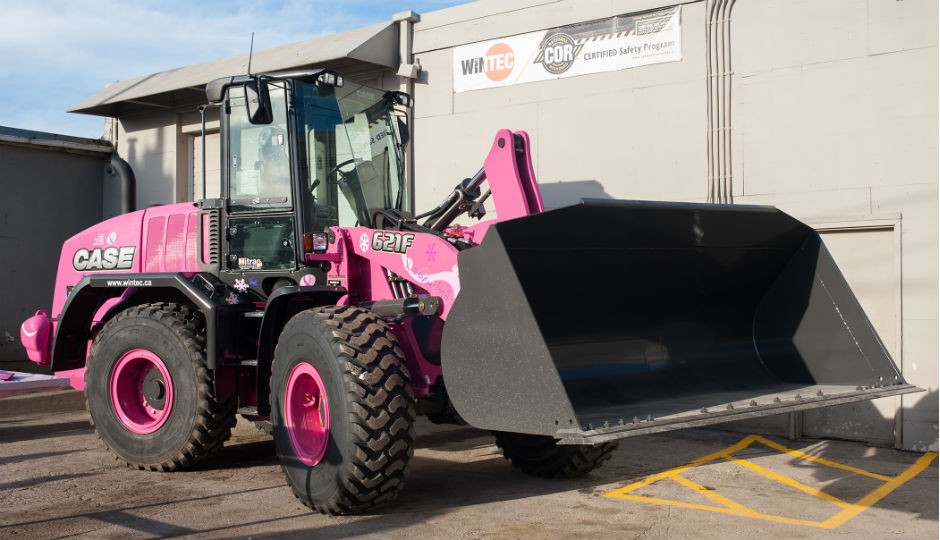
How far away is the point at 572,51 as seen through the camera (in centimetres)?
1042

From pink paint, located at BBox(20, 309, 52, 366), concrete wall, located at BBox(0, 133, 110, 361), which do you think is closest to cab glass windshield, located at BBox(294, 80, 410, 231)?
pink paint, located at BBox(20, 309, 52, 366)

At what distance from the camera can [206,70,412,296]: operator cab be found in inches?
265

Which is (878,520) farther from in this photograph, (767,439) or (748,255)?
(767,439)

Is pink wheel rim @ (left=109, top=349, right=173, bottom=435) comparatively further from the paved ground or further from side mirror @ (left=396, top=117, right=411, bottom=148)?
side mirror @ (left=396, top=117, right=411, bottom=148)

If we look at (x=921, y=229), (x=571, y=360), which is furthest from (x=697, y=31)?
(x=571, y=360)

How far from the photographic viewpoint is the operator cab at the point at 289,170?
6.73m

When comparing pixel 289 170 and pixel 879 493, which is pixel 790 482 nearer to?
pixel 879 493

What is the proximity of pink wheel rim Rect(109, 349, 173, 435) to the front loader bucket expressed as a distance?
9.22 ft

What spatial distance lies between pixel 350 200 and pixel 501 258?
224 cm

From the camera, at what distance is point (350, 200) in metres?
6.96

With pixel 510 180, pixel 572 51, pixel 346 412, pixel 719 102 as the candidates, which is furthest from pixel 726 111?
pixel 346 412

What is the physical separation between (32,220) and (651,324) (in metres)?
10.8

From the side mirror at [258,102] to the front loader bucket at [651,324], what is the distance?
2233 millimetres

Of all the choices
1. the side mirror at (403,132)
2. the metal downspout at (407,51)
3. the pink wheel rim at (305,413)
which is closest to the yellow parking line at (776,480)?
the pink wheel rim at (305,413)
